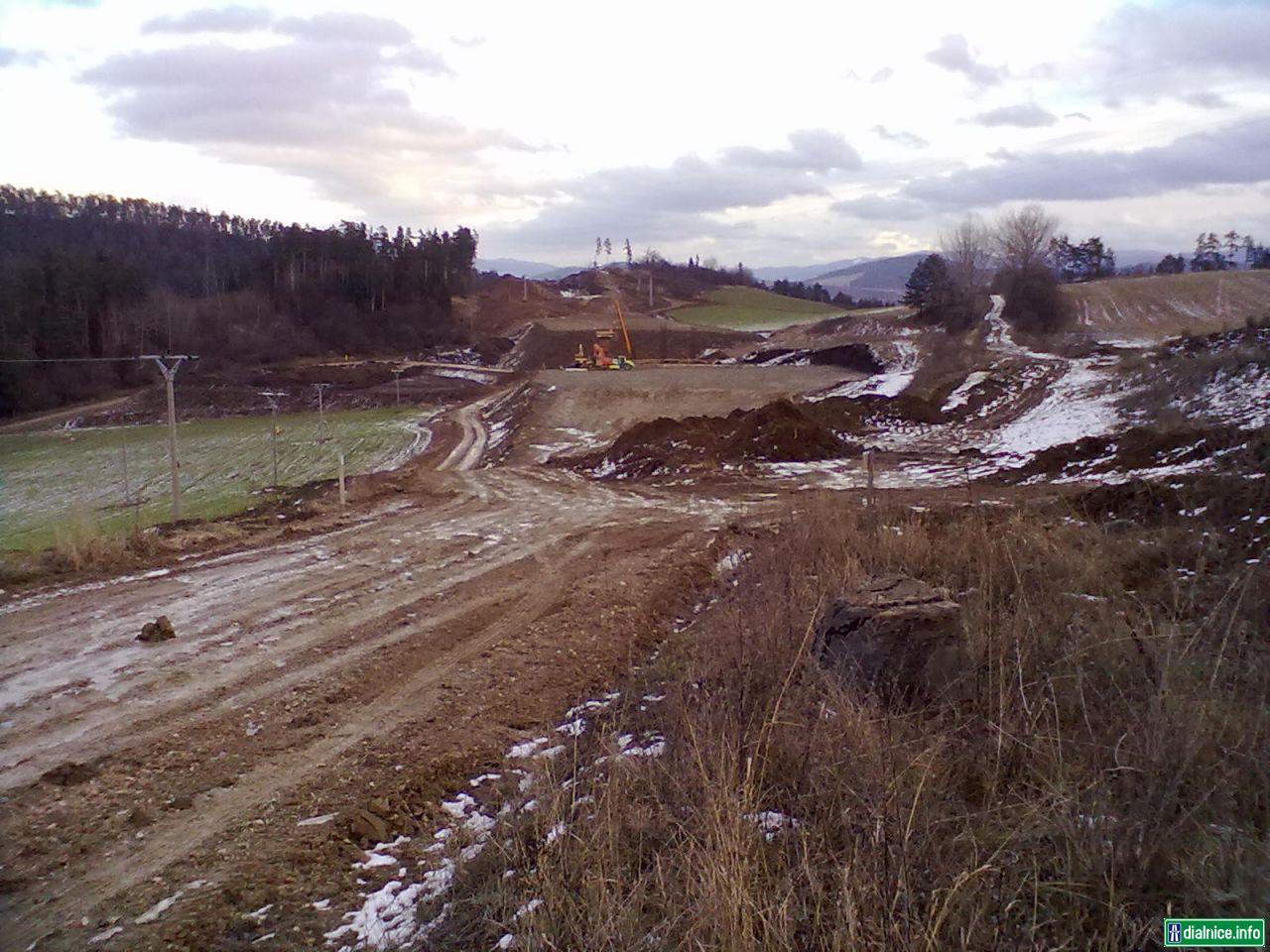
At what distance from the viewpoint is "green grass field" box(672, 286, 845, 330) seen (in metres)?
104

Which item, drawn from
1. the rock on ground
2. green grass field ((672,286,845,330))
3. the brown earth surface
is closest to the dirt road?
the rock on ground

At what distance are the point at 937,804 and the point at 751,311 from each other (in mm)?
116040

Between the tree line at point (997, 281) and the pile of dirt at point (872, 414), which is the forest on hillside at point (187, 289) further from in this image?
the tree line at point (997, 281)

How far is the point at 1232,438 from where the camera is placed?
46.4 feet

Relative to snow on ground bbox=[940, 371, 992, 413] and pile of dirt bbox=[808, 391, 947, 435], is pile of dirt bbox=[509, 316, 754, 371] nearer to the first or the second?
snow on ground bbox=[940, 371, 992, 413]

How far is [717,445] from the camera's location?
24.2m

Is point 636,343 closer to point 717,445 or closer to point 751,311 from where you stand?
point 751,311

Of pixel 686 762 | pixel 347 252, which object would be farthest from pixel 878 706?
pixel 347 252

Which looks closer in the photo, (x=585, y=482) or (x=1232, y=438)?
(x=1232, y=438)

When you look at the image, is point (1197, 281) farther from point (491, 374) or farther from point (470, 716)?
point (470, 716)

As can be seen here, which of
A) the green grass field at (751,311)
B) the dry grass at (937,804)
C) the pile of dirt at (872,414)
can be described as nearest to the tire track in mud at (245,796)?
the dry grass at (937,804)

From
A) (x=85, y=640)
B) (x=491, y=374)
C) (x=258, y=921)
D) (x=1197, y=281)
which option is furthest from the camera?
(x=491, y=374)

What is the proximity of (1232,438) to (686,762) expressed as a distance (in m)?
13.8

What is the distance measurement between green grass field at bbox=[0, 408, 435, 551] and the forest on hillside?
10.0 ft
